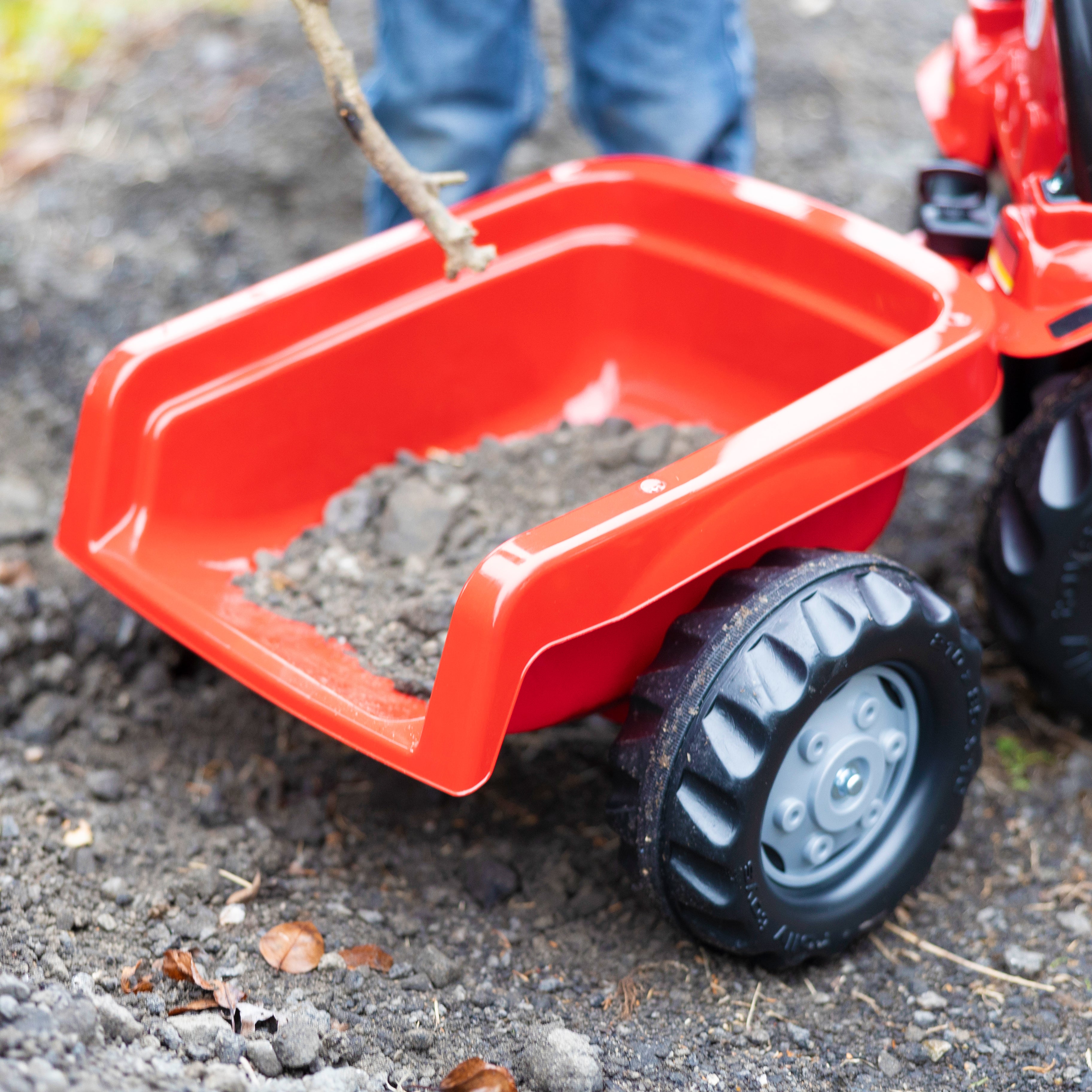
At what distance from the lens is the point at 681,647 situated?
113 cm

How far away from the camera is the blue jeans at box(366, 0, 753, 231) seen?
1777 millimetres

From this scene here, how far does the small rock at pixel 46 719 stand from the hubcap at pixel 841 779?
844mm

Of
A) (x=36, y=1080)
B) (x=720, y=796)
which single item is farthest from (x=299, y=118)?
(x=36, y=1080)

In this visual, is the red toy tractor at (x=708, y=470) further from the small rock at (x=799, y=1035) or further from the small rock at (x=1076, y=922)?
the small rock at (x=1076, y=922)

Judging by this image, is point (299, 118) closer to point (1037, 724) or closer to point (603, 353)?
point (603, 353)

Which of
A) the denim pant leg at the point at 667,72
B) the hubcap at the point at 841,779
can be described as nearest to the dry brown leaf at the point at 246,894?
the hubcap at the point at 841,779

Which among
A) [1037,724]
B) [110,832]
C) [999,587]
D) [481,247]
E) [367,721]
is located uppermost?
[481,247]

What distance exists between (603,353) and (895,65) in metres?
1.63

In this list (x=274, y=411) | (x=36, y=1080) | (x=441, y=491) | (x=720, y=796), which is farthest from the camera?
(x=441, y=491)

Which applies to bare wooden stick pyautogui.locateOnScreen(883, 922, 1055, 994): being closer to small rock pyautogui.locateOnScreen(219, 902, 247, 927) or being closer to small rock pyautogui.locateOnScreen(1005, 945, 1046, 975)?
small rock pyautogui.locateOnScreen(1005, 945, 1046, 975)

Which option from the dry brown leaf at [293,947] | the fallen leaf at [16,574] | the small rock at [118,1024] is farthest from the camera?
the fallen leaf at [16,574]

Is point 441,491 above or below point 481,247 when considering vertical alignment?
below

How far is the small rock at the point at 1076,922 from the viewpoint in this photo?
1349mm

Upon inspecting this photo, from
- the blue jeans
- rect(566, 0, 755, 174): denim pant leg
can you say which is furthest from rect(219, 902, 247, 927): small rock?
rect(566, 0, 755, 174): denim pant leg
